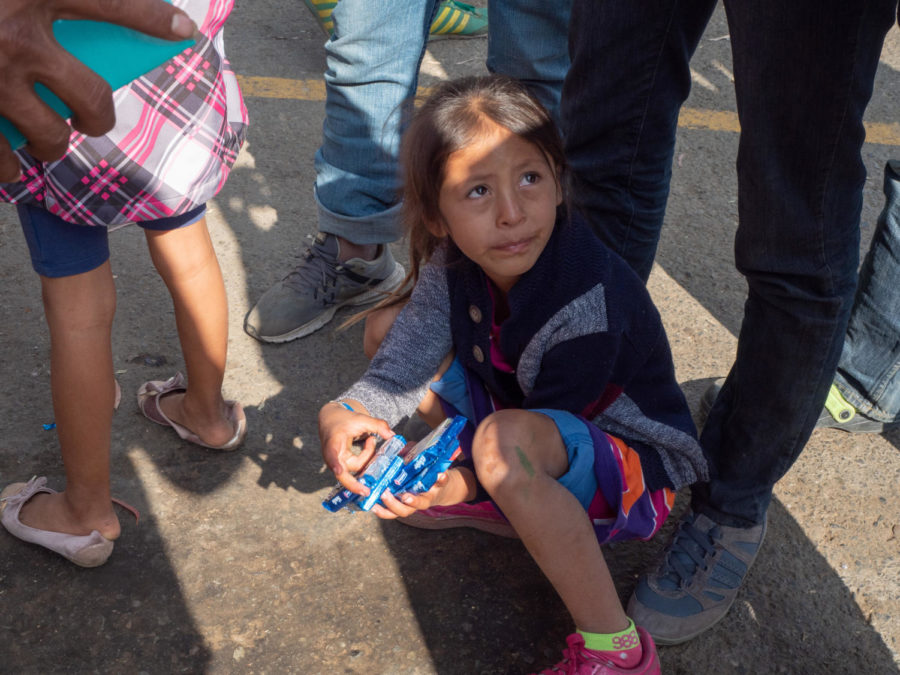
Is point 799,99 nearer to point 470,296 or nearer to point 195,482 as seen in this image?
point 470,296

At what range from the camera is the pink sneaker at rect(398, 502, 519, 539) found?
1.97 m

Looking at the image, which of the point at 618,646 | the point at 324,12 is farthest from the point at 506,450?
the point at 324,12

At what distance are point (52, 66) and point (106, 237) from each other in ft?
2.51

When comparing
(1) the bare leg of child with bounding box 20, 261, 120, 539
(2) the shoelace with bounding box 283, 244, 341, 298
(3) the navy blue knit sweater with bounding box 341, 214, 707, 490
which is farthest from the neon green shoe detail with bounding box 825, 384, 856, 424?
(1) the bare leg of child with bounding box 20, 261, 120, 539

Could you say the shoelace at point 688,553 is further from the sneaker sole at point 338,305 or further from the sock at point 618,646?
the sneaker sole at point 338,305

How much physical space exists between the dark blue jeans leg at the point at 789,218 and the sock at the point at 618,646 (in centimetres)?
39

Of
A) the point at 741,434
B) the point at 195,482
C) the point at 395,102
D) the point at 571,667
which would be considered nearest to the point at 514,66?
the point at 395,102

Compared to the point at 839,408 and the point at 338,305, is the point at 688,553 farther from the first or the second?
the point at 338,305

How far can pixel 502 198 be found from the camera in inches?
66.2

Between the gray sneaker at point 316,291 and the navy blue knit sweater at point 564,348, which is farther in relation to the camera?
the gray sneaker at point 316,291

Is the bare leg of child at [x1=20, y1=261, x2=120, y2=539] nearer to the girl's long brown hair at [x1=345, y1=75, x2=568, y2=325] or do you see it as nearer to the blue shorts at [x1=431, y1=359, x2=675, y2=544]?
the girl's long brown hair at [x1=345, y1=75, x2=568, y2=325]

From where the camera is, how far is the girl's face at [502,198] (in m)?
1.68

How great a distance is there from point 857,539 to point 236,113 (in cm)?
169

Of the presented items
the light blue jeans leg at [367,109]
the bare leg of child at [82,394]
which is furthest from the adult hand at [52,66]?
the light blue jeans leg at [367,109]
